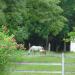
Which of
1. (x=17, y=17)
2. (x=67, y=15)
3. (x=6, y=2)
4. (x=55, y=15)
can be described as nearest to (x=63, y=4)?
(x=67, y=15)

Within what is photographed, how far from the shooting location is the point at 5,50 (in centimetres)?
1355

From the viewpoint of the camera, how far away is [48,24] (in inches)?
2482

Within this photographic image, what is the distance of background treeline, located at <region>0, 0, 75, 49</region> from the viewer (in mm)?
42138

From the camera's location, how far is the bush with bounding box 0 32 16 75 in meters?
13.5

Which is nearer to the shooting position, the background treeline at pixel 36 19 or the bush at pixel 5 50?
the bush at pixel 5 50

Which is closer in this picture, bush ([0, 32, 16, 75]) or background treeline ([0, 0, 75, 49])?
bush ([0, 32, 16, 75])

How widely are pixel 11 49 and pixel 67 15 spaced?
60.4 m

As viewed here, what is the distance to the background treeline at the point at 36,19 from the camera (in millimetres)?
42138

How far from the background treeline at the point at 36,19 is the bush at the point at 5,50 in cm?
2410

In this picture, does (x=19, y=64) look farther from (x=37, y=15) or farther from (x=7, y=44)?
(x=37, y=15)

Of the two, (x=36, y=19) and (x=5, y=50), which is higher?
(x=5, y=50)

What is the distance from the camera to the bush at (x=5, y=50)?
44.2ft

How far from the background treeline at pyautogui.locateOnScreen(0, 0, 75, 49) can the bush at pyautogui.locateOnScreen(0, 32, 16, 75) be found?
24105mm

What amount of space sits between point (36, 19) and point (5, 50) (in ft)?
141
